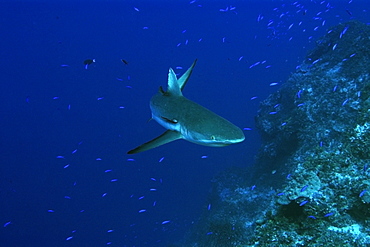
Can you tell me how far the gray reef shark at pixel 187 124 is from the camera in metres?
2.28

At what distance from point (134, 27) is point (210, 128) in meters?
133

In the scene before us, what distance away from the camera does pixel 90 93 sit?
6956cm

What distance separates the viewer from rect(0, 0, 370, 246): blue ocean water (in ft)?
79.9

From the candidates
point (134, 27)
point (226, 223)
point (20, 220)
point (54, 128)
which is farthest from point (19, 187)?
point (134, 27)

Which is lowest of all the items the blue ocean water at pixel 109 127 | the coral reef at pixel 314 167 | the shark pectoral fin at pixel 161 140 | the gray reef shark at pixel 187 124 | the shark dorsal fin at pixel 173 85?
the blue ocean water at pixel 109 127

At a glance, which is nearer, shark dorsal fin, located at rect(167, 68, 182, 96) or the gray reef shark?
the gray reef shark

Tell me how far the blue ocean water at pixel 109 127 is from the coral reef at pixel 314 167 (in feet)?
5.72

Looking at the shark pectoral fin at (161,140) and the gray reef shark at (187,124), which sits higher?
the gray reef shark at (187,124)

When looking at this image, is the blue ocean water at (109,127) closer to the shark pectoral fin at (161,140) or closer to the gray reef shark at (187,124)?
the gray reef shark at (187,124)

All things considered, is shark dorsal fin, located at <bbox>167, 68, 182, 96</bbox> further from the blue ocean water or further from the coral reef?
the blue ocean water

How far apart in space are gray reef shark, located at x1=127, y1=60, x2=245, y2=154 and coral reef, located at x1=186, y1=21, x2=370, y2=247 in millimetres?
2141

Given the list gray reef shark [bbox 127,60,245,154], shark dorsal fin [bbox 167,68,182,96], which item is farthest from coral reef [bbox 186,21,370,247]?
shark dorsal fin [bbox 167,68,182,96]

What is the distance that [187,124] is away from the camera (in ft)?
8.36

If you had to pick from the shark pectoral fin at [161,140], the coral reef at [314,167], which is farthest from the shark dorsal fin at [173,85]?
the coral reef at [314,167]
